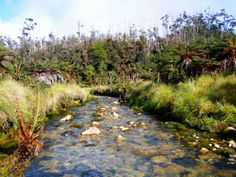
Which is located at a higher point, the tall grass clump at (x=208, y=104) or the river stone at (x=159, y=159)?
the tall grass clump at (x=208, y=104)

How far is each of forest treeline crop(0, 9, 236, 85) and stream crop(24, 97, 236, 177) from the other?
4685 mm

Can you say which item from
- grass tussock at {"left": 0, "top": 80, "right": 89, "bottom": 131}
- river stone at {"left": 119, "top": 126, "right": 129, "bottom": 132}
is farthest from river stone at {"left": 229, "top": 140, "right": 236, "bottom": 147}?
grass tussock at {"left": 0, "top": 80, "right": 89, "bottom": 131}

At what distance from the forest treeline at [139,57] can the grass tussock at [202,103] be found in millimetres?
1258

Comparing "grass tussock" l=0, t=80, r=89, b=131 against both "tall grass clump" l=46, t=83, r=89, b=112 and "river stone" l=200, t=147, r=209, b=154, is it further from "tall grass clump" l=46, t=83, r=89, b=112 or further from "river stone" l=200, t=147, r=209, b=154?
"river stone" l=200, t=147, r=209, b=154

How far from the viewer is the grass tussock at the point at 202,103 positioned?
839 cm

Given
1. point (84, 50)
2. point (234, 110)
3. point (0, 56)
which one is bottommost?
point (234, 110)

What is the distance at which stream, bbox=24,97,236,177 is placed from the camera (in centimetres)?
575

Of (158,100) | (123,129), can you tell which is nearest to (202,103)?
(123,129)

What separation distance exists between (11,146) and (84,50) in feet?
152

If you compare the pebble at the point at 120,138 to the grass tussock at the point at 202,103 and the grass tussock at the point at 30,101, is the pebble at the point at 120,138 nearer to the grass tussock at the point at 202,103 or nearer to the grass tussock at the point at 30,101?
the grass tussock at the point at 30,101

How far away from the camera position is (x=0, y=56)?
12.9 meters

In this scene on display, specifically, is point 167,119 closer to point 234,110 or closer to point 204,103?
point 204,103

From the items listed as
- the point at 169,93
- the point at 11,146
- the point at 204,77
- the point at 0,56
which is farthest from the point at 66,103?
the point at 11,146

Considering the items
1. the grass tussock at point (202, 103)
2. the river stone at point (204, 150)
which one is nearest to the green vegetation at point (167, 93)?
the grass tussock at point (202, 103)
